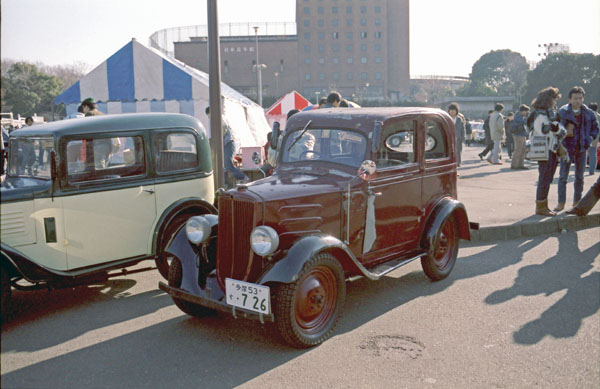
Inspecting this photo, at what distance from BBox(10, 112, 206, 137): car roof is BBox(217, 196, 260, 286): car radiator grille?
5.84 feet

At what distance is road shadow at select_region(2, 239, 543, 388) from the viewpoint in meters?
3.66

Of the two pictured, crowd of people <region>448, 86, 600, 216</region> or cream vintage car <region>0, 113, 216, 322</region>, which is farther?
crowd of people <region>448, 86, 600, 216</region>

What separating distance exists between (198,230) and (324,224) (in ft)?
3.65

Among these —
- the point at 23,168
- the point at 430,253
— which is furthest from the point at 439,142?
the point at 23,168

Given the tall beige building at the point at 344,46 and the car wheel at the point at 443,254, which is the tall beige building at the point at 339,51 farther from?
the car wheel at the point at 443,254

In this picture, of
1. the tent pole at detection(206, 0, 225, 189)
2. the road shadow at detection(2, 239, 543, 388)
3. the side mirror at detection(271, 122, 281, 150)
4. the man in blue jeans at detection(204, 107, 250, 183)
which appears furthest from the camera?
the man in blue jeans at detection(204, 107, 250, 183)

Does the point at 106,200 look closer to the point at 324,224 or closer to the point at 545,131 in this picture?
the point at 324,224

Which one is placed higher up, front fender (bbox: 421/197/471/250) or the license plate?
front fender (bbox: 421/197/471/250)

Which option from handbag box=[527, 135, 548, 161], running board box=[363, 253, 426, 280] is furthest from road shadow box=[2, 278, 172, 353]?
handbag box=[527, 135, 548, 161]

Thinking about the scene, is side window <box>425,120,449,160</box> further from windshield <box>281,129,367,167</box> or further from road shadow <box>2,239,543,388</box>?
road shadow <box>2,239,543,388</box>

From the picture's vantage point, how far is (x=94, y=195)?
17.3 feet

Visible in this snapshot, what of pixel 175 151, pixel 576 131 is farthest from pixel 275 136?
pixel 576 131

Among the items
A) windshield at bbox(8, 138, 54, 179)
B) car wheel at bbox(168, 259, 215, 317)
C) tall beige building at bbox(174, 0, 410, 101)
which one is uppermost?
tall beige building at bbox(174, 0, 410, 101)

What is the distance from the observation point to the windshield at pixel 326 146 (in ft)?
16.8
